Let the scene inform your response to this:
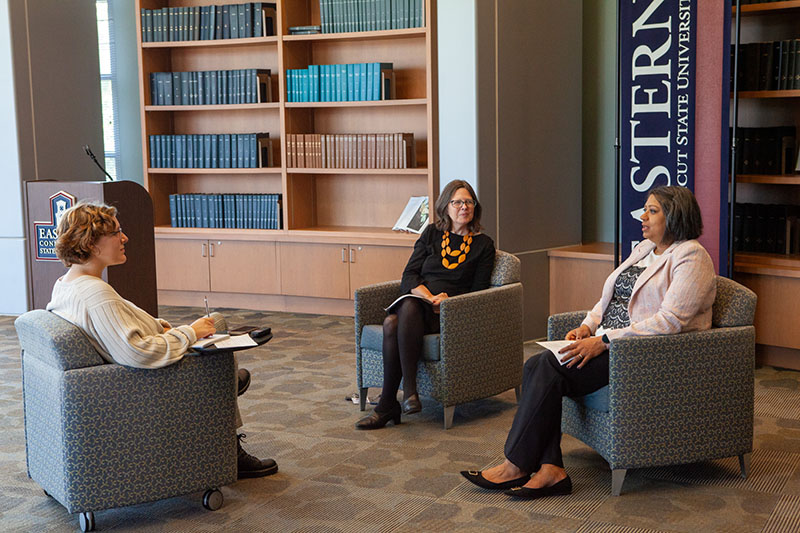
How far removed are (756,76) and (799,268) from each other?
1193 millimetres

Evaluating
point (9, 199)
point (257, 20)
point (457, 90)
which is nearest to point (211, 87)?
point (257, 20)

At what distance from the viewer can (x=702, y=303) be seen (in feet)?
11.4

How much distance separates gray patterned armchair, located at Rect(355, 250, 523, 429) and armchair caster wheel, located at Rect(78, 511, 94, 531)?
5.56 ft

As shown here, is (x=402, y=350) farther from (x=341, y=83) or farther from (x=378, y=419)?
(x=341, y=83)

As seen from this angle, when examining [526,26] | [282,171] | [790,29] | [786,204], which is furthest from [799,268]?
[282,171]

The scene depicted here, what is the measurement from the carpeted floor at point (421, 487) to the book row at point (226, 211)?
9.00 feet

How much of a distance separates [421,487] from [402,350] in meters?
0.90

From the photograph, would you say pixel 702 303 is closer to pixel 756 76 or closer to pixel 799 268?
pixel 799 268

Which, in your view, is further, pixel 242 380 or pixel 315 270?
pixel 315 270

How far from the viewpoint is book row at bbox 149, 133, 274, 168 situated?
24.3 ft

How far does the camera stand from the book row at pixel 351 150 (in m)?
6.88

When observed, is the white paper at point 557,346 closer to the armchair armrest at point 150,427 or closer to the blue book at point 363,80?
the armchair armrest at point 150,427

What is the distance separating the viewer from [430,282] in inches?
187

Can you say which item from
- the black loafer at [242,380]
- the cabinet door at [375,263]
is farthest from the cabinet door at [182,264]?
the black loafer at [242,380]
